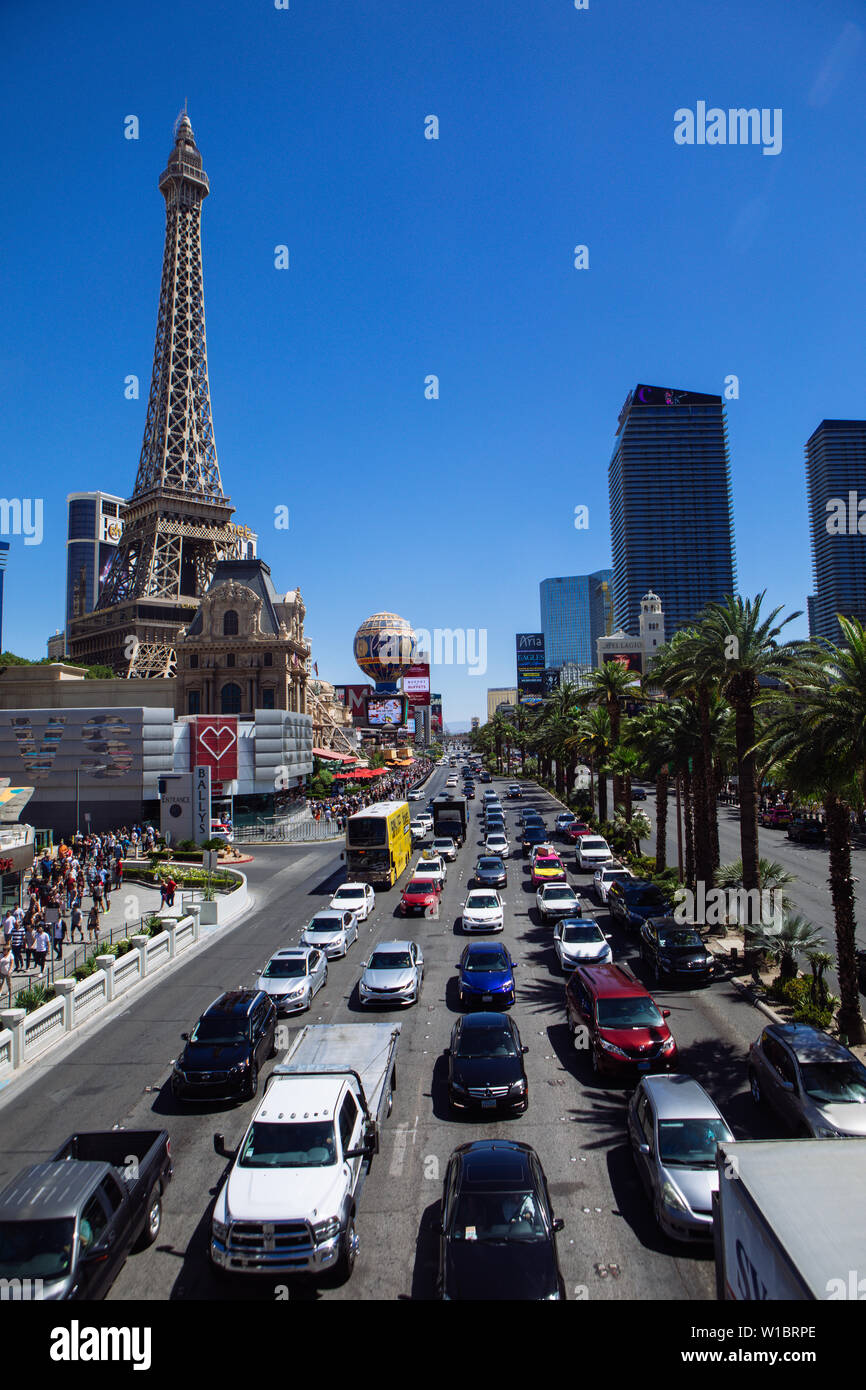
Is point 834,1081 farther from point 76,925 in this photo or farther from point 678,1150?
point 76,925

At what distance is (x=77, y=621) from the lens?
121 m

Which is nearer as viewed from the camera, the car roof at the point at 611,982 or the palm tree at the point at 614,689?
the car roof at the point at 611,982

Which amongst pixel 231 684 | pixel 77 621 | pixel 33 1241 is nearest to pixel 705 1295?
pixel 33 1241

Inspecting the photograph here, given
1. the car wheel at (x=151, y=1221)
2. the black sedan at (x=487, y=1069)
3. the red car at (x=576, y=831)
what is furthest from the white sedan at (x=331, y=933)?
the red car at (x=576, y=831)

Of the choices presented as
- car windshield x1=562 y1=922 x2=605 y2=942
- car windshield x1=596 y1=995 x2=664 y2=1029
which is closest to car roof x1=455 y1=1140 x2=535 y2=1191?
car windshield x1=596 y1=995 x2=664 y2=1029

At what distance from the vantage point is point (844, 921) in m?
17.4

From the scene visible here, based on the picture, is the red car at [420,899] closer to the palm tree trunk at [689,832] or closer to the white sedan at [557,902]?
the white sedan at [557,902]

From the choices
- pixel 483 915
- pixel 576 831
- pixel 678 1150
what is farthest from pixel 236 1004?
pixel 576 831

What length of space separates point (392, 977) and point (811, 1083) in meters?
10.6

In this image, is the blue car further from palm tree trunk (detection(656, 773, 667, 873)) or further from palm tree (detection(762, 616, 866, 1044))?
palm tree trunk (detection(656, 773, 667, 873))

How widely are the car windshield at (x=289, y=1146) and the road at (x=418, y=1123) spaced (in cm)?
125

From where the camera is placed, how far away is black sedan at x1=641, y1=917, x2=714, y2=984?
68.0ft

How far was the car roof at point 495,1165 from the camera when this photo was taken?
9.39 m

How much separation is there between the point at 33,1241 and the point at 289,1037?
10.4 m
